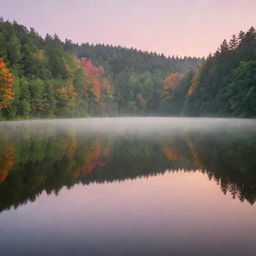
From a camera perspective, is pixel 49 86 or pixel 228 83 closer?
pixel 49 86

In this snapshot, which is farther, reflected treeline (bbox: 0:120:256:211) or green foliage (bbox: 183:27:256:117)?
Result: green foliage (bbox: 183:27:256:117)

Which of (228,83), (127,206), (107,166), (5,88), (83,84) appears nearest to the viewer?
(127,206)

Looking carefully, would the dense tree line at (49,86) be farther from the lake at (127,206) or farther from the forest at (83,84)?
the lake at (127,206)

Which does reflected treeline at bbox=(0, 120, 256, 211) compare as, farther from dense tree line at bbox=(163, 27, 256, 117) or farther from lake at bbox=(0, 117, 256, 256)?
dense tree line at bbox=(163, 27, 256, 117)

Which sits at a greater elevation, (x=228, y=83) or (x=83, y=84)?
(x=228, y=83)

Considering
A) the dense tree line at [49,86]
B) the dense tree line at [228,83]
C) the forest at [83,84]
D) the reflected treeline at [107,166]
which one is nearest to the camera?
the reflected treeline at [107,166]

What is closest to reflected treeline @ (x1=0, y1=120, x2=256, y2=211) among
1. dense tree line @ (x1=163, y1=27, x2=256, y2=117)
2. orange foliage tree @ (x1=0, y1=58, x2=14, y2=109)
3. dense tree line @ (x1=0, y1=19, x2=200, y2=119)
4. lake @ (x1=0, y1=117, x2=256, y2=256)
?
lake @ (x1=0, y1=117, x2=256, y2=256)

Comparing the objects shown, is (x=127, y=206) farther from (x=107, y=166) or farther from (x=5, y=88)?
(x=5, y=88)

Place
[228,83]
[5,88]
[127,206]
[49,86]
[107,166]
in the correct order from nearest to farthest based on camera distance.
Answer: [127,206] < [107,166] < [5,88] < [49,86] < [228,83]

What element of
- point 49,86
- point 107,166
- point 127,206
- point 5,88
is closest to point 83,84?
point 49,86

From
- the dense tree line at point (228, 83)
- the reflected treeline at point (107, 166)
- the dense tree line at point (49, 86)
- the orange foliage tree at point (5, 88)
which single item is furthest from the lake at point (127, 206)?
the dense tree line at point (228, 83)

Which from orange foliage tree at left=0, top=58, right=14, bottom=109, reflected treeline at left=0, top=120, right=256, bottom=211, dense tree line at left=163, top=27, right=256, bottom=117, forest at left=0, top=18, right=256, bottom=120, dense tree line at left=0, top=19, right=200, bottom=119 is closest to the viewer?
reflected treeline at left=0, top=120, right=256, bottom=211

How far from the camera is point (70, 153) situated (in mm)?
20406

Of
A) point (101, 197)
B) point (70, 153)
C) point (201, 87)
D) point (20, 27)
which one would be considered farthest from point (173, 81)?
point (101, 197)
